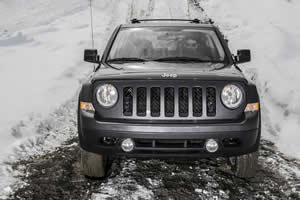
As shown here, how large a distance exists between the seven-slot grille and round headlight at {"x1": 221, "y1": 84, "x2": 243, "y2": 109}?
106mm

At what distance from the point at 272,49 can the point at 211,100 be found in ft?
26.4

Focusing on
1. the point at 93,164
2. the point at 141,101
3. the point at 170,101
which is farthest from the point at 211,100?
the point at 93,164

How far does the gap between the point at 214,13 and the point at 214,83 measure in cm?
1610

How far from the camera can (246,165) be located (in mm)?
3379

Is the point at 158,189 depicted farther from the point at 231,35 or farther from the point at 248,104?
the point at 231,35

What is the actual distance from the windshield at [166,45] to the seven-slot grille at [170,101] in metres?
0.93

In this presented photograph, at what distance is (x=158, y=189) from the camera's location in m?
3.22

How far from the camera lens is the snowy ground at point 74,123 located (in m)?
3.26

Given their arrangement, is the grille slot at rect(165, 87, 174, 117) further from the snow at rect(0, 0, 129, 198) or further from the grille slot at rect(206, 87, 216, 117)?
the snow at rect(0, 0, 129, 198)

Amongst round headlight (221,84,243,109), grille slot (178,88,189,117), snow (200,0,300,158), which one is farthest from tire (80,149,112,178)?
snow (200,0,300,158)

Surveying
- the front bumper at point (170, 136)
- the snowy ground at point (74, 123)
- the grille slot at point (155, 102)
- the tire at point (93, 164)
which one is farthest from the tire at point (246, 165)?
the tire at point (93, 164)

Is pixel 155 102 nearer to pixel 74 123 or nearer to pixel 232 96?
pixel 232 96

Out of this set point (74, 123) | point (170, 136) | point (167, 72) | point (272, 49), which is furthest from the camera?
point (272, 49)

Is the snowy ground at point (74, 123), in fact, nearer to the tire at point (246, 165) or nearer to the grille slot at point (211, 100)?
the tire at point (246, 165)
